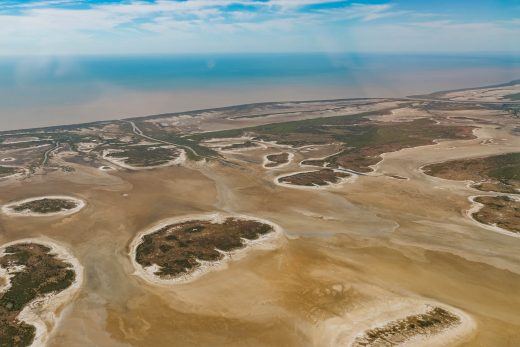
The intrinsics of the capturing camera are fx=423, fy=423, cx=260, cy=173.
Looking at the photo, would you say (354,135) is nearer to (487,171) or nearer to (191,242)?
(487,171)

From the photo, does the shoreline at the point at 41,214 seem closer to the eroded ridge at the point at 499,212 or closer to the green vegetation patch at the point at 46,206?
the green vegetation patch at the point at 46,206

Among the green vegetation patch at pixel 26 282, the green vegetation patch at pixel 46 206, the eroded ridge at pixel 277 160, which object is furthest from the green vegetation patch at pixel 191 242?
the eroded ridge at pixel 277 160

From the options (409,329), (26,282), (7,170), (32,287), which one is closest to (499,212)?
(409,329)

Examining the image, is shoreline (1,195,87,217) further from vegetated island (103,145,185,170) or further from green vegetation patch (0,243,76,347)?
vegetated island (103,145,185,170)

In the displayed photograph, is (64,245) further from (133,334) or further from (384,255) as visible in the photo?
(384,255)

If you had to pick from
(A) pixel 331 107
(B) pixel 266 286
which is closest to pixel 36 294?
(B) pixel 266 286
